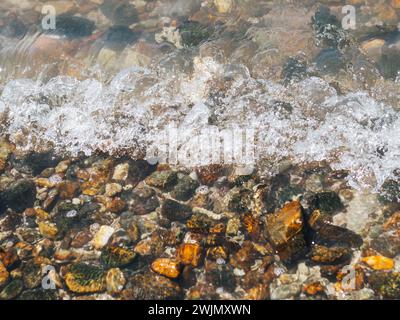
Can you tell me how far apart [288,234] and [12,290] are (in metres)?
3.33

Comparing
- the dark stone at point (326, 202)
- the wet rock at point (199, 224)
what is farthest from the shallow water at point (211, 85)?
the wet rock at point (199, 224)

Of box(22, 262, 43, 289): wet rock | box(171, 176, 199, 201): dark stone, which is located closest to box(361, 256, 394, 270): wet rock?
box(171, 176, 199, 201): dark stone

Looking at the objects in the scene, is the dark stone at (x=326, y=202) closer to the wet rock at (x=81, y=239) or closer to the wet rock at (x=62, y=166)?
the wet rock at (x=81, y=239)

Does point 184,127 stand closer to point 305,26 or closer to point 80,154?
point 80,154

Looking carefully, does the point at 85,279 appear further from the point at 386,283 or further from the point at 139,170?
the point at 386,283

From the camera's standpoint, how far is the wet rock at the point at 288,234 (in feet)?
14.4

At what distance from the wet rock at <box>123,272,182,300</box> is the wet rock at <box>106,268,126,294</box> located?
0.27 ft

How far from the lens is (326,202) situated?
482 cm

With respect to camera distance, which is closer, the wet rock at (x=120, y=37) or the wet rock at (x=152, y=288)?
the wet rock at (x=152, y=288)

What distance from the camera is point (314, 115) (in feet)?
19.6

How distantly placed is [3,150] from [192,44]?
4.04 m

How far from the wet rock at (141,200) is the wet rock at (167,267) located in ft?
2.89

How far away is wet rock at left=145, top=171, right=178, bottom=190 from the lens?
17.8ft
